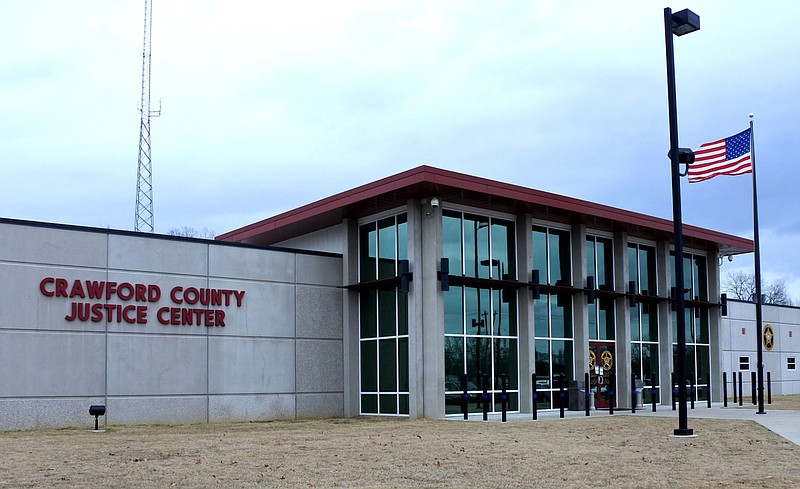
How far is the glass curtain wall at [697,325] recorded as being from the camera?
3447cm

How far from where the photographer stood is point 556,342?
2856 cm

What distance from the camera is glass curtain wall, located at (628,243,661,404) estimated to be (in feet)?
105

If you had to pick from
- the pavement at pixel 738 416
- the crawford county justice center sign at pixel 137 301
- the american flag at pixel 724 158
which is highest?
the american flag at pixel 724 158

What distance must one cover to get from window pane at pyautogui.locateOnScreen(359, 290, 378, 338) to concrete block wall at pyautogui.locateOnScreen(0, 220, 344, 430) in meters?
0.79

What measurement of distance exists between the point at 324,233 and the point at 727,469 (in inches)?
735

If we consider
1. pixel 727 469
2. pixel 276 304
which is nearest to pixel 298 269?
pixel 276 304

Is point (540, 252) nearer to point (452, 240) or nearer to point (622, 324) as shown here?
point (452, 240)

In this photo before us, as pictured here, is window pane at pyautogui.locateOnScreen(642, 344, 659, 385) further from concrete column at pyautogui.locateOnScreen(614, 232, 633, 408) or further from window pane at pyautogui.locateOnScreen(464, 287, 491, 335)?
window pane at pyautogui.locateOnScreen(464, 287, 491, 335)

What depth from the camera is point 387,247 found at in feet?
88.6

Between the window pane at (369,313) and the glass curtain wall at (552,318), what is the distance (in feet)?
16.2

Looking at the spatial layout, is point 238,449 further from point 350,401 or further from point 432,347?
point 350,401

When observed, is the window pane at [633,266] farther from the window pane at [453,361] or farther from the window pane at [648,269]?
the window pane at [453,361]

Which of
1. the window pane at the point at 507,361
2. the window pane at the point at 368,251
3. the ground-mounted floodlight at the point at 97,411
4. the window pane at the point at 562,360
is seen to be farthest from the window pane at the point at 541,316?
A: the ground-mounted floodlight at the point at 97,411

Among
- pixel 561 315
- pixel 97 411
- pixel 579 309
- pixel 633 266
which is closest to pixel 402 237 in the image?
pixel 561 315
